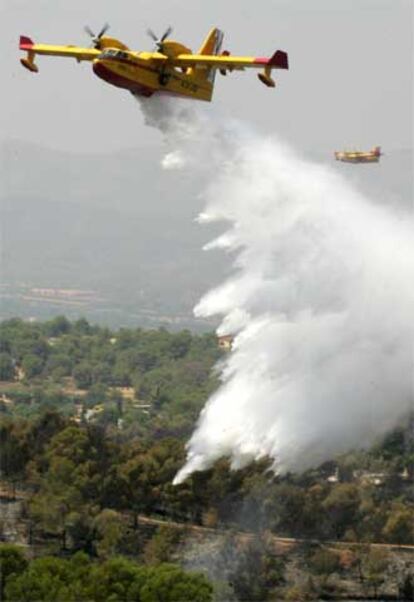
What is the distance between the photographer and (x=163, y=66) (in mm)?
51156

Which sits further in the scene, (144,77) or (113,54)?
(144,77)

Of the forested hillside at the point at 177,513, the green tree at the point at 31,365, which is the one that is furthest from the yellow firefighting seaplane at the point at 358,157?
the forested hillside at the point at 177,513

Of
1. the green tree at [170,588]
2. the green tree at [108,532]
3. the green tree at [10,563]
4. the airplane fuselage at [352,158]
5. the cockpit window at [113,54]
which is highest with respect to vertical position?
the airplane fuselage at [352,158]

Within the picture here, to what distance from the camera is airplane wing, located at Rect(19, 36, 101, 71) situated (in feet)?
173

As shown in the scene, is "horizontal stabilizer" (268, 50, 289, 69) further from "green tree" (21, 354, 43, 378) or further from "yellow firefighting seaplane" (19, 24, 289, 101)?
"green tree" (21, 354, 43, 378)

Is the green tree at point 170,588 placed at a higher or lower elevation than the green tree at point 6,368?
lower

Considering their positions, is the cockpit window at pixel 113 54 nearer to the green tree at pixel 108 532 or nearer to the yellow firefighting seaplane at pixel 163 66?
the yellow firefighting seaplane at pixel 163 66

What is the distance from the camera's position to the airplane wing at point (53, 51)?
2074 inches

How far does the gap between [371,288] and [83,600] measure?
18819mm

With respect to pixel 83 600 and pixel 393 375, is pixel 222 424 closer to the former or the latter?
pixel 393 375

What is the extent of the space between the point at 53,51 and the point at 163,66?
14.5 feet

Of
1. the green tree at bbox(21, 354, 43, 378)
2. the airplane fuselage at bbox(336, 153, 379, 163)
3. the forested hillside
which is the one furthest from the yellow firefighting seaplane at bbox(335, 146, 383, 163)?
the forested hillside

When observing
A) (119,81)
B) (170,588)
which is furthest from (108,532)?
(119,81)

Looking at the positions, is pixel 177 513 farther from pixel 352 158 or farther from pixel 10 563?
pixel 352 158
